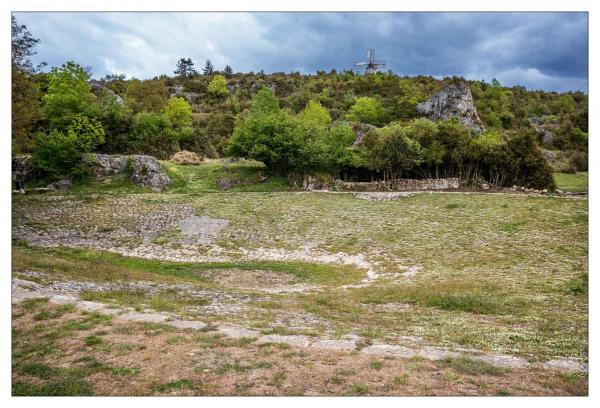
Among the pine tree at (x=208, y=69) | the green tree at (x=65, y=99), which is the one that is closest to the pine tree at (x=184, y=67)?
the pine tree at (x=208, y=69)

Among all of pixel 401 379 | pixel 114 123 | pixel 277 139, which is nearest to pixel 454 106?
pixel 277 139

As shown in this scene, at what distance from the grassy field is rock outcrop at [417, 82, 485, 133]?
170ft

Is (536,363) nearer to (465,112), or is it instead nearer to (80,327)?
(80,327)

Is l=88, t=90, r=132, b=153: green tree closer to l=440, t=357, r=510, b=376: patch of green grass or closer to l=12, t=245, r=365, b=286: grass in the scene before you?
l=12, t=245, r=365, b=286: grass

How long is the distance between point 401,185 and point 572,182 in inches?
986

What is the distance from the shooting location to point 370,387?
7.88m

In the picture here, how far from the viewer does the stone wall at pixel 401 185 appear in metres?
47.1

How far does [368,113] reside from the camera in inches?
3383

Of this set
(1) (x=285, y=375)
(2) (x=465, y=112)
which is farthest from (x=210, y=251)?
(2) (x=465, y=112)

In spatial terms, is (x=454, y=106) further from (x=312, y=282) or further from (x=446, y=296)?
(x=446, y=296)

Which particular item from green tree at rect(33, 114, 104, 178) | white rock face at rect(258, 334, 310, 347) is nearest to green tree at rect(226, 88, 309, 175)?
green tree at rect(33, 114, 104, 178)

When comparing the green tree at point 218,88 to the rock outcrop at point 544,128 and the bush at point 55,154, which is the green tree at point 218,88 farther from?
the rock outcrop at point 544,128

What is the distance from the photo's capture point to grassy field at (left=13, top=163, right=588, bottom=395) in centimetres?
854

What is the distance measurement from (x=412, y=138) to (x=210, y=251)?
3266 centimetres
